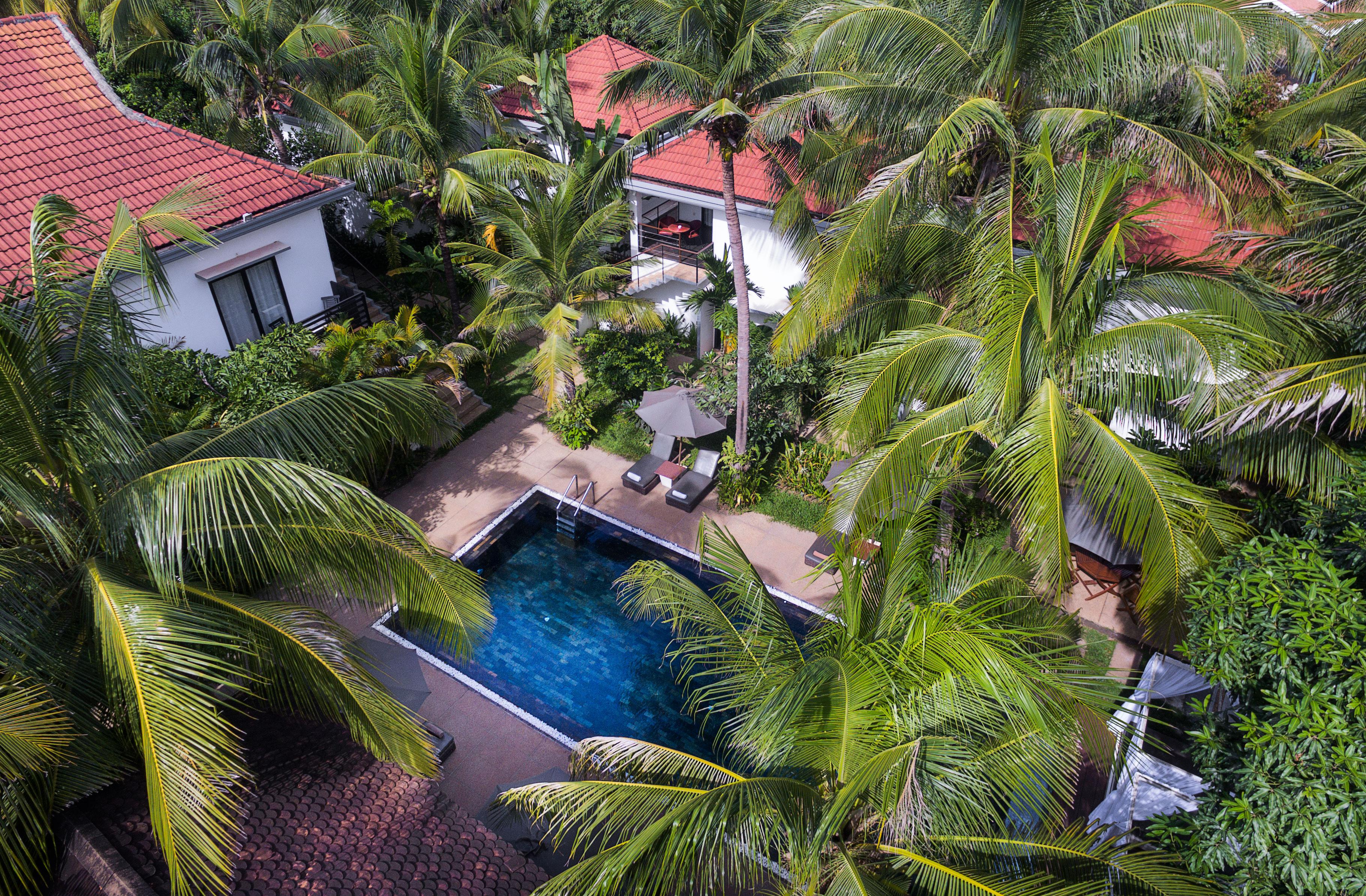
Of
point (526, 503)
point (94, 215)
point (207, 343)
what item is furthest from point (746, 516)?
point (94, 215)

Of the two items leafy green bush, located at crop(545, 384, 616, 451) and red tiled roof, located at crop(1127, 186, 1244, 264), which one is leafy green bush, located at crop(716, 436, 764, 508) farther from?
red tiled roof, located at crop(1127, 186, 1244, 264)

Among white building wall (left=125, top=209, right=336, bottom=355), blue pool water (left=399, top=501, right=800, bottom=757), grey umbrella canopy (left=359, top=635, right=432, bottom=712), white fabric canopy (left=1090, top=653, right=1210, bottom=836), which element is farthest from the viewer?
white building wall (left=125, top=209, right=336, bottom=355)

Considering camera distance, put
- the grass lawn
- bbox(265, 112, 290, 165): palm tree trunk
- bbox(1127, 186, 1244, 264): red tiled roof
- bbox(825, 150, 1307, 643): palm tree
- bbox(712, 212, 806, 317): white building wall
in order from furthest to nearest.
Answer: bbox(265, 112, 290, 165): palm tree trunk, the grass lawn, bbox(712, 212, 806, 317): white building wall, bbox(1127, 186, 1244, 264): red tiled roof, bbox(825, 150, 1307, 643): palm tree

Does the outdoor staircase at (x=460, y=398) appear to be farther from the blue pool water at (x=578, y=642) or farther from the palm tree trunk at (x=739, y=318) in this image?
the palm tree trunk at (x=739, y=318)

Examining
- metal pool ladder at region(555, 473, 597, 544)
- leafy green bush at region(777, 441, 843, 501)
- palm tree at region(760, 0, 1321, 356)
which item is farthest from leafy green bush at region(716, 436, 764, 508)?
palm tree at region(760, 0, 1321, 356)

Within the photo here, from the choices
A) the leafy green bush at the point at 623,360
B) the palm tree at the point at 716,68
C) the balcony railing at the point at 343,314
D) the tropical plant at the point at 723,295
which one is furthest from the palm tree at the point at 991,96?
the balcony railing at the point at 343,314

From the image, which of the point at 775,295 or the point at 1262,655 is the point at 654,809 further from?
the point at 775,295
